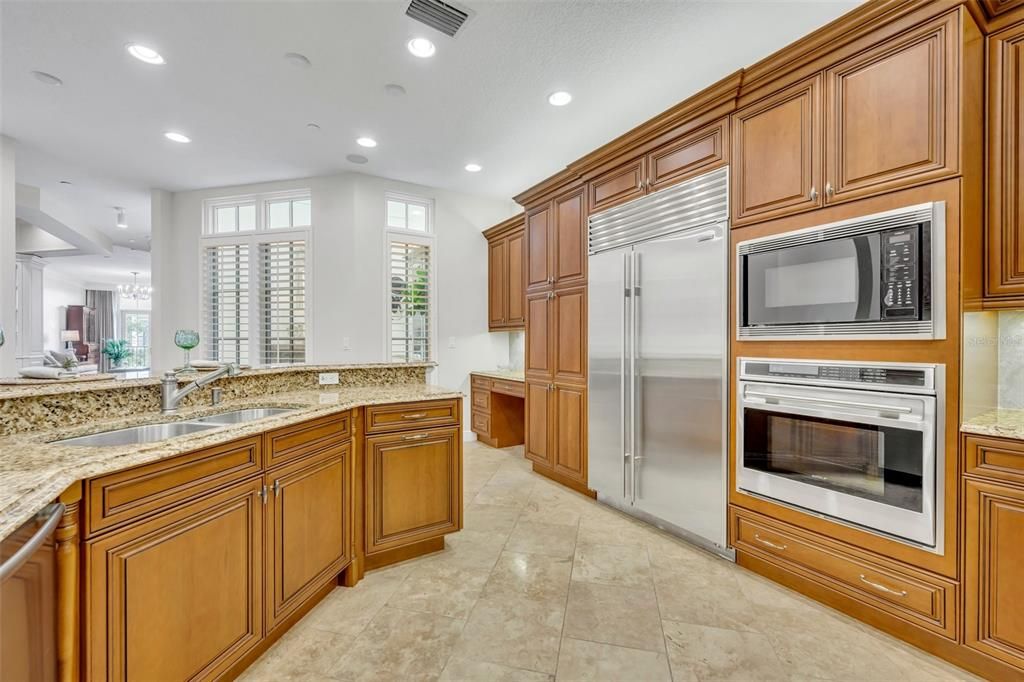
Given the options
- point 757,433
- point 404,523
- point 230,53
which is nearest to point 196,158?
point 230,53

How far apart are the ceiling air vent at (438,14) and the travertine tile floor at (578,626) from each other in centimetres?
302

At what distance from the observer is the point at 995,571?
1.54 meters

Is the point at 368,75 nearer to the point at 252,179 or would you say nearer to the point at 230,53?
the point at 230,53

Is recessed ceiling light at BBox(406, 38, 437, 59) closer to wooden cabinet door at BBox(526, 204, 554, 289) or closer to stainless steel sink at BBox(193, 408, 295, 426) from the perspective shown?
wooden cabinet door at BBox(526, 204, 554, 289)

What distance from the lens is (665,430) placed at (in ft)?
8.77

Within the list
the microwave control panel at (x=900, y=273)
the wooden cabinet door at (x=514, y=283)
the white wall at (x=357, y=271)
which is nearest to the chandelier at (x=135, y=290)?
the white wall at (x=357, y=271)

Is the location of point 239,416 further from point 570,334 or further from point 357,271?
point 357,271

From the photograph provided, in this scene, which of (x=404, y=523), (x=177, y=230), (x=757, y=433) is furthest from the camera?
(x=177, y=230)

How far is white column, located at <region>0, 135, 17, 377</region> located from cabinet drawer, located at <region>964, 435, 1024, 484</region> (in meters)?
6.22

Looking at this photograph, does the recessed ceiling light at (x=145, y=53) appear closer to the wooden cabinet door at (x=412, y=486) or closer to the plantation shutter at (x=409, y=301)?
the plantation shutter at (x=409, y=301)

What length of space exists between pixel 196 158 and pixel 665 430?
491 centimetres

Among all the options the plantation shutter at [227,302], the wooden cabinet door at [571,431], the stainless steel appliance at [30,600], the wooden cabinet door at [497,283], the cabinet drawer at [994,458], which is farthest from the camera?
the wooden cabinet door at [497,283]

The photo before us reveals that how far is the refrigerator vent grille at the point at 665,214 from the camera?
7.88 ft

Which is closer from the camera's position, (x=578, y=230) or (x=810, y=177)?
(x=810, y=177)
